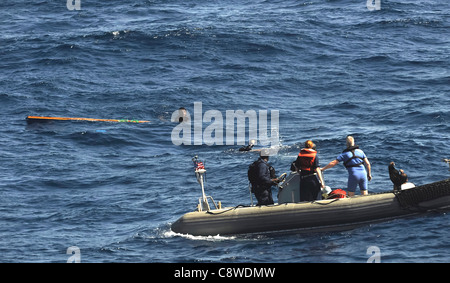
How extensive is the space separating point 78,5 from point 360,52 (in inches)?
869

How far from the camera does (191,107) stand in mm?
30844

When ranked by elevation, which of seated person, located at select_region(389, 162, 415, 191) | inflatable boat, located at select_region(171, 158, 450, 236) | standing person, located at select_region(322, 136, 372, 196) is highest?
standing person, located at select_region(322, 136, 372, 196)

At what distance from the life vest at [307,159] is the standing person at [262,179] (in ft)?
2.57

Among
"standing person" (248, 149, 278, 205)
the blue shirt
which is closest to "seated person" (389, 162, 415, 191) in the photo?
the blue shirt

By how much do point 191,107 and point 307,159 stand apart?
14.3 m

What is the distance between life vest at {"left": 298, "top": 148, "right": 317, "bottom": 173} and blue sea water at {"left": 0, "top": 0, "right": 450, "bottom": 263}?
1493 millimetres

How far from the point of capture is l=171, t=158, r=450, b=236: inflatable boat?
16781 mm

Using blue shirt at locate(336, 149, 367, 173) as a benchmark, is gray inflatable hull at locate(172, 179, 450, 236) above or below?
below

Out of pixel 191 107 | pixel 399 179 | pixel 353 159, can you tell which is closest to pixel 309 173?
pixel 353 159

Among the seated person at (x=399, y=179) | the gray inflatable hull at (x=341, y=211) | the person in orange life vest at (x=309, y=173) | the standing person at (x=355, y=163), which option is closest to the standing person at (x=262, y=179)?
the gray inflatable hull at (x=341, y=211)

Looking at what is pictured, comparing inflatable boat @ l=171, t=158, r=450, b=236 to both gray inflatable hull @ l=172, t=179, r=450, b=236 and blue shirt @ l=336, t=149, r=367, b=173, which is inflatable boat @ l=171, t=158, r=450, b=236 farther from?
blue shirt @ l=336, t=149, r=367, b=173

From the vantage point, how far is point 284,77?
3444cm

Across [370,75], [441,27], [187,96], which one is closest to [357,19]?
[441,27]

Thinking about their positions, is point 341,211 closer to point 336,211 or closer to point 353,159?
point 336,211
